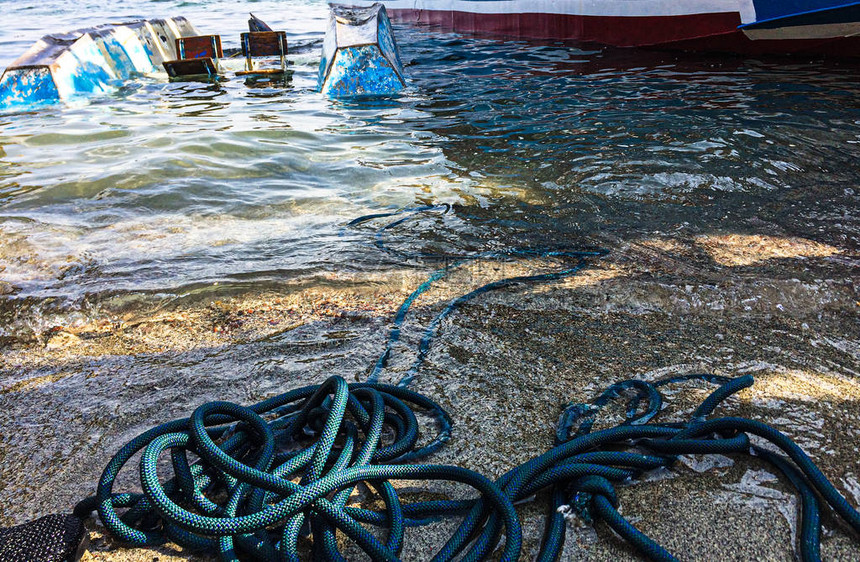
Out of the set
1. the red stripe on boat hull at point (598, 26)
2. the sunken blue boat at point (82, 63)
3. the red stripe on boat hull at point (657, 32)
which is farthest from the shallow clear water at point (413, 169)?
the red stripe on boat hull at point (598, 26)

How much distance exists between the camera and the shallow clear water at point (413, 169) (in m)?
3.61

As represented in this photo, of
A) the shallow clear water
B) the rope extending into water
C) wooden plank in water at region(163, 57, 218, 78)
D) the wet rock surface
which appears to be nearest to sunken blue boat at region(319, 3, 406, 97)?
the shallow clear water

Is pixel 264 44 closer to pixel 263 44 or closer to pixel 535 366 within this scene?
pixel 263 44

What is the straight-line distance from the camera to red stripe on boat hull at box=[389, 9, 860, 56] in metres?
8.92

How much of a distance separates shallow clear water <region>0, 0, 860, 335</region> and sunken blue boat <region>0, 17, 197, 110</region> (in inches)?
19.3

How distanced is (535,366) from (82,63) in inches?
420

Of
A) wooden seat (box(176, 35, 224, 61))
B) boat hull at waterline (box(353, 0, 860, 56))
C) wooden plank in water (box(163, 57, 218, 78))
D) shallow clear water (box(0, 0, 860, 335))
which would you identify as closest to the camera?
shallow clear water (box(0, 0, 860, 335))

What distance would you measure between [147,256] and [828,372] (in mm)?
3741

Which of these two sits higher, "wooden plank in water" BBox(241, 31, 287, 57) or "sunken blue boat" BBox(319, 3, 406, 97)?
"wooden plank in water" BBox(241, 31, 287, 57)

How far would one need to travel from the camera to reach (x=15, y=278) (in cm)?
337

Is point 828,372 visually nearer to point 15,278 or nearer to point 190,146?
point 15,278

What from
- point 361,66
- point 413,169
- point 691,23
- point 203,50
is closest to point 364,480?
point 413,169

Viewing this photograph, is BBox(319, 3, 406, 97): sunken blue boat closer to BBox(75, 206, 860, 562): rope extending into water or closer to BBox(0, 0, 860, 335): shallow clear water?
BBox(0, 0, 860, 335): shallow clear water

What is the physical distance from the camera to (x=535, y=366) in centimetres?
228
